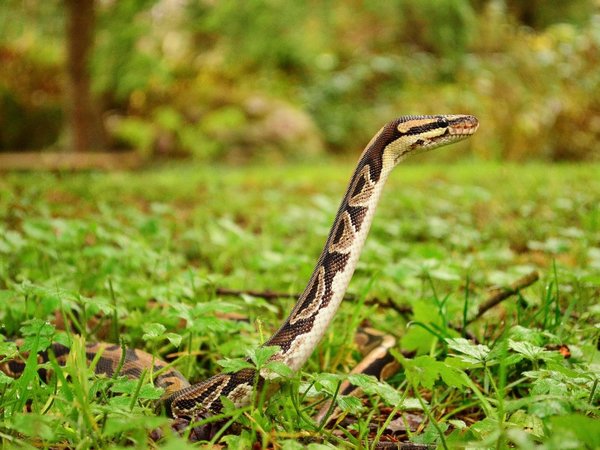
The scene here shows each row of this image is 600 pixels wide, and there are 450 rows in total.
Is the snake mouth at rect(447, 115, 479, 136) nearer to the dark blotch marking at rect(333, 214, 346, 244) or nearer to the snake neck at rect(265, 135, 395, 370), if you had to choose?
the snake neck at rect(265, 135, 395, 370)

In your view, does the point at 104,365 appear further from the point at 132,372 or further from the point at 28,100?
the point at 28,100


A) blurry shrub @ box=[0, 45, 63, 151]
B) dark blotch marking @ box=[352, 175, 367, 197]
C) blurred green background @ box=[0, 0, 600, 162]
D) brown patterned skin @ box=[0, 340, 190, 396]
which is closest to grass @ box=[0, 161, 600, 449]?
brown patterned skin @ box=[0, 340, 190, 396]

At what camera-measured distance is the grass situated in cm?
197

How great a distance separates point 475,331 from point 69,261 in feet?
8.15

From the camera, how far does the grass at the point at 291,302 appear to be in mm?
1975

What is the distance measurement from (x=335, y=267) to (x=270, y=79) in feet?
44.6

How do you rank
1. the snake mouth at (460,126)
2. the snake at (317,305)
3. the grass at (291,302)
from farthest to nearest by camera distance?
the snake mouth at (460,126) → the snake at (317,305) → the grass at (291,302)

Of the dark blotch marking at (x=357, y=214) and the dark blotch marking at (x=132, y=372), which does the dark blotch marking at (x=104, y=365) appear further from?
the dark blotch marking at (x=357, y=214)

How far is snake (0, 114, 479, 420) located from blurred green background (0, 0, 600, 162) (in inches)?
268

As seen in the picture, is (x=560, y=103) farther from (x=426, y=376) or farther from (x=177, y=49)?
(x=426, y=376)

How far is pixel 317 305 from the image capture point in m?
2.62

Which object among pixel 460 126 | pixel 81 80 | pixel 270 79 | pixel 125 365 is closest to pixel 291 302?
pixel 125 365

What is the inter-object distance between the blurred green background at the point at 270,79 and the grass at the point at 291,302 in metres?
3.59

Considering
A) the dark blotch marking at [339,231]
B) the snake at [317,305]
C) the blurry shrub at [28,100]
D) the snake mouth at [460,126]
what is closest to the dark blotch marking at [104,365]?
the snake at [317,305]
